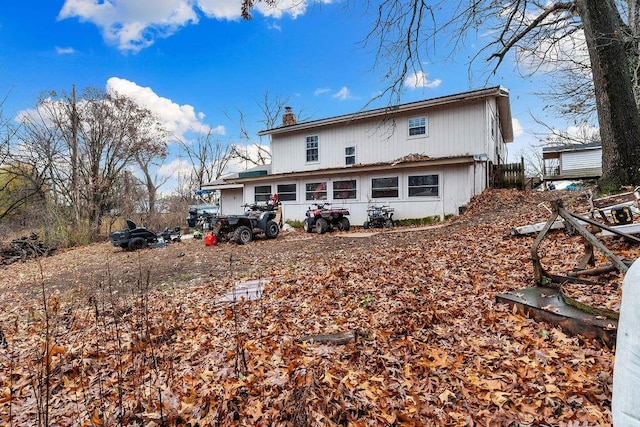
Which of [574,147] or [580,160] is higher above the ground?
[574,147]

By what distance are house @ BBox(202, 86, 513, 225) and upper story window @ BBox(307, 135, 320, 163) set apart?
0.05 m

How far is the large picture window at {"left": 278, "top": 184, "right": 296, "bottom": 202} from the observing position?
16.6 m

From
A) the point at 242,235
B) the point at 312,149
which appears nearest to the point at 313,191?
the point at 312,149

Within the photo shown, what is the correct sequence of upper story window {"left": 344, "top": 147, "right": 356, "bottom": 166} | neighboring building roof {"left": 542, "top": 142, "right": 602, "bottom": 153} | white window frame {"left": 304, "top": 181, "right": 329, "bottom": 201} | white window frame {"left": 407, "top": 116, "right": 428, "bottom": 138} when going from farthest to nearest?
1. neighboring building roof {"left": 542, "top": 142, "right": 602, "bottom": 153}
2. upper story window {"left": 344, "top": 147, "right": 356, "bottom": 166}
3. white window frame {"left": 304, "top": 181, "right": 329, "bottom": 201}
4. white window frame {"left": 407, "top": 116, "right": 428, "bottom": 138}

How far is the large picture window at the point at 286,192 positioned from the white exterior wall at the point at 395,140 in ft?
4.13

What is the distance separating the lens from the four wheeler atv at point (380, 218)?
525 inches

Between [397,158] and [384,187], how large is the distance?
1.53 metres

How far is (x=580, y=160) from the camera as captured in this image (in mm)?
19844

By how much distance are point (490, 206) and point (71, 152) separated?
20.7 meters

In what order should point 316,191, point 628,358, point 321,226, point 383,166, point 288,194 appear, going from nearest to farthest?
point 628,358
point 321,226
point 383,166
point 316,191
point 288,194

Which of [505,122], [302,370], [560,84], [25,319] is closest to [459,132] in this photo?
[560,84]

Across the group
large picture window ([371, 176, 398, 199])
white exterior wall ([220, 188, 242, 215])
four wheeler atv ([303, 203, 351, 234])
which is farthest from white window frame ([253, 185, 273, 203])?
large picture window ([371, 176, 398, 199])

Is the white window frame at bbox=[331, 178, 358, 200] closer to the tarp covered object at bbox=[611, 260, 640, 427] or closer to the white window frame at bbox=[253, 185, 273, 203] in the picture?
the white window frame at bbox=[253, 185, 273, 203]

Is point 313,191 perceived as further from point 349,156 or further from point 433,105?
point 433,105
